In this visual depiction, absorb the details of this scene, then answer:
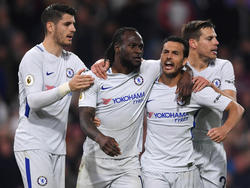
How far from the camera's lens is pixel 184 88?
19.9 feet

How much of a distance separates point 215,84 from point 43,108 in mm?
1898

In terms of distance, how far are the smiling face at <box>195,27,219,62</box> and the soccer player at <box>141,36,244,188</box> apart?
0.64 metres

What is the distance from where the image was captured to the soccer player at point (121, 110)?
6.13 m

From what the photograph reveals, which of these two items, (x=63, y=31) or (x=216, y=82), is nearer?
(x=63, y=31)

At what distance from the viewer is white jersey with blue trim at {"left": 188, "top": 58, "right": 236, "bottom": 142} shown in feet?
22.0

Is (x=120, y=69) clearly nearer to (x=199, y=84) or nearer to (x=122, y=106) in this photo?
(x=122, y=106)

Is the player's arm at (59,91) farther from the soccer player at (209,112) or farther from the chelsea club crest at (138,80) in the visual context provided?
Result: the soccer player at (209,112)

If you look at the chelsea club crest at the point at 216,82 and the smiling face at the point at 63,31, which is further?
the chelsea club crest at the point at 216,82

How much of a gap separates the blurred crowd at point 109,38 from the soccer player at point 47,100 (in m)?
2.53

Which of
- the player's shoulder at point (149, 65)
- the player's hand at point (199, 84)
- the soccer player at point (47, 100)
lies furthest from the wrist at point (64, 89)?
the player's hand at point (199, 84)

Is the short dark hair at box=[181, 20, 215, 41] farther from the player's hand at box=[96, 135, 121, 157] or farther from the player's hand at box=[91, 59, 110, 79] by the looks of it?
the player's hand at box=[96, 135, 121, 157]

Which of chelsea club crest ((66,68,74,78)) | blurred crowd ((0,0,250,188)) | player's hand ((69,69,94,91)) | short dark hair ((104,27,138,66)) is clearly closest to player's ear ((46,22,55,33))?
chelsea club crest ((66,68,74,78))

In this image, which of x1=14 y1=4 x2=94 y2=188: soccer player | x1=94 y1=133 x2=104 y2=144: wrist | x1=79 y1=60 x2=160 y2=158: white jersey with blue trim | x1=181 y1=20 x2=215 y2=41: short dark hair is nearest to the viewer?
x1=94 y1=133 x2=104 y2=144: wrist

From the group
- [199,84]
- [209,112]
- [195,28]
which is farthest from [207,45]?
[199,84]
